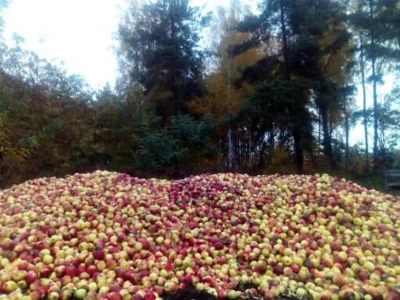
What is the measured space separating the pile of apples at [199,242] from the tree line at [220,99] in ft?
19.5

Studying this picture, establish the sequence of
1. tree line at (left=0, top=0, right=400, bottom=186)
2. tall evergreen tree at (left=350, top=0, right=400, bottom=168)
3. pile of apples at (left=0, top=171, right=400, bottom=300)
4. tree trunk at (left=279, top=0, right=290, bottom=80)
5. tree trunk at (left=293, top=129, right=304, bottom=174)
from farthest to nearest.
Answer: tree trunk at (left=279, top=0, right=290, bottom=80), tall evergreen tree at (left=350, top=0, right=400, bottom=168), tree trunk at (left=293, top=129, right=304, bottom=174), tree line at (left=0, top=0, right=400, bottom=186), pile of apples at (left=0, top=171, right=400, bottom=300)

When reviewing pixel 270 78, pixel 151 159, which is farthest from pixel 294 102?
pixel 151 159

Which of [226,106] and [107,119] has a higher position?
[226,106]

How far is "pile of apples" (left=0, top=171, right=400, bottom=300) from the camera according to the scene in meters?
2.46

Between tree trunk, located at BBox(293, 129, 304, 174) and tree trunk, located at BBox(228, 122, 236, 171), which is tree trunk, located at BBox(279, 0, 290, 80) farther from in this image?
tree trunk, located at BBox(228, 122, 236, 171)

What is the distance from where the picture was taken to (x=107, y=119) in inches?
481

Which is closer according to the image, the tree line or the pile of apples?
the pile of apples

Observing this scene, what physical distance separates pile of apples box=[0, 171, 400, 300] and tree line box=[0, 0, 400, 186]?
5952mm

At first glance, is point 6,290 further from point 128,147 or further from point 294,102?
point 294,102

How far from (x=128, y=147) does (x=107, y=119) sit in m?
1.11

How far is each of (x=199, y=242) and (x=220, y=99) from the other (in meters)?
13.6

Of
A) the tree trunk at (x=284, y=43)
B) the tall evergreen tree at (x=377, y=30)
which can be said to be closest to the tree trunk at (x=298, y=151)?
the tree trunk at (x=284, y=43)

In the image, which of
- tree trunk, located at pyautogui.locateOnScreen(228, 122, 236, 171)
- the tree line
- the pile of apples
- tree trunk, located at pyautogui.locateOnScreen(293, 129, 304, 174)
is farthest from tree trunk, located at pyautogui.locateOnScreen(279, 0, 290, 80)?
the pile of apples

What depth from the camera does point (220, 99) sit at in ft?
54.0
